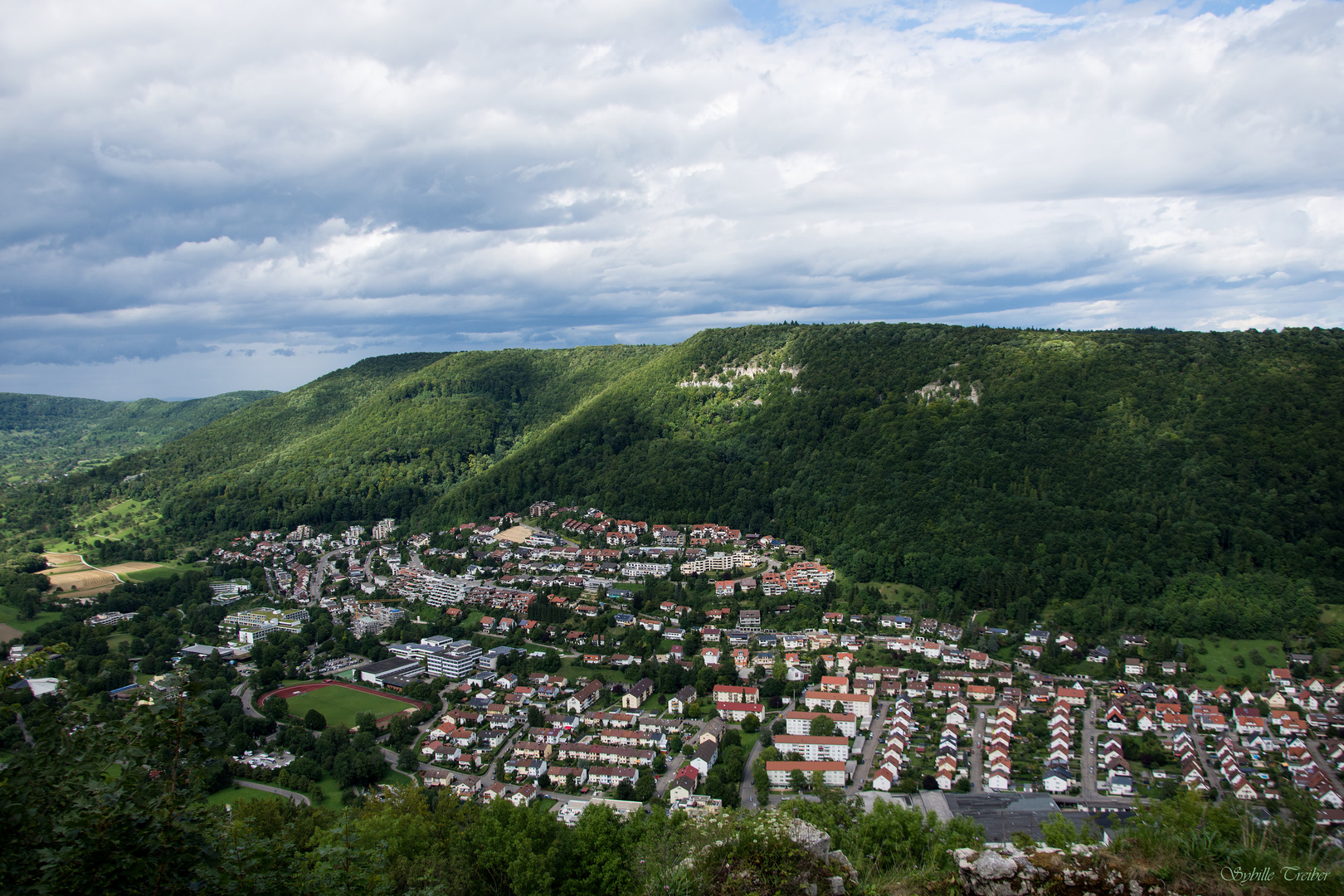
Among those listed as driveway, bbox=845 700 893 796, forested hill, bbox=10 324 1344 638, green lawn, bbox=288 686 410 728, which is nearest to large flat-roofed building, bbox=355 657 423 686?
green lawn, bbox=288 686 410 728

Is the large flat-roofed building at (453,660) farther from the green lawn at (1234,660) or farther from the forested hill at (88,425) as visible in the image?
the forested hill at (88,425)

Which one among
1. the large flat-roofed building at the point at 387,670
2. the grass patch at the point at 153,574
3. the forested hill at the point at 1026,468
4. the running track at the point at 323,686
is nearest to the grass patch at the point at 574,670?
the running track at the point at 323,686

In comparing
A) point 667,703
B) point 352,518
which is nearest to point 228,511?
point 352,518

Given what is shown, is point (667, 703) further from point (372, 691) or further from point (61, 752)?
point (61, 752)

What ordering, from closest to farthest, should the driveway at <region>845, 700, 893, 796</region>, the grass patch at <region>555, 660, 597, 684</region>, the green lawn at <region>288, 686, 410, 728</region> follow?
the driveway at <region>845, 700, 893, 796</region> → the green lawn at <region>288, 686, 410, 728</region> → the grass patch at <region>555, 660, 597, 684</region>

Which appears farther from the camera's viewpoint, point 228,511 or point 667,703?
point 228,511

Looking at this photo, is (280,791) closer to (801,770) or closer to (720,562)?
(801,770)

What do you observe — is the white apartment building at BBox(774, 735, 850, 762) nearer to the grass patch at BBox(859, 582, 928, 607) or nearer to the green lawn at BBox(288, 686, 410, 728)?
the grass patch at BBox(859, 582, 928, 607)
